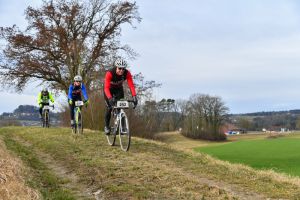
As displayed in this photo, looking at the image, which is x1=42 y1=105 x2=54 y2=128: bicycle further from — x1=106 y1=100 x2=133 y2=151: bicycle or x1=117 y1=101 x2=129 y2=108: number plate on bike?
x1=117 y1=101 x2=129 y2=108: number plate on bike

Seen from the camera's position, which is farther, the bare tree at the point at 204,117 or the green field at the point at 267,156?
the bare tree at the point at 204,117

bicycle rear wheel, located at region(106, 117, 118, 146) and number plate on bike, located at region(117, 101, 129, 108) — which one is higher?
number plate on bike, located at region(117, 101, 129, 108)

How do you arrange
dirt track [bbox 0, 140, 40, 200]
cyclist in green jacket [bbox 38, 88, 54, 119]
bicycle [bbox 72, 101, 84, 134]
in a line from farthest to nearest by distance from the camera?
cyclist in green jacket [bbox 38, 88, 54, 119] < bicycle [bbox 72, 101, 84, 134] < dirt track [bbox 0, 140, 40, 200]

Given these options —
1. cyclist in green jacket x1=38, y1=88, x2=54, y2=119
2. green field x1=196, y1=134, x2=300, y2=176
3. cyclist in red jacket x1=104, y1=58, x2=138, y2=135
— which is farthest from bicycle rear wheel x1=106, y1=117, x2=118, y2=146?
green field x1=196, y1=134, x2=300, y2=176

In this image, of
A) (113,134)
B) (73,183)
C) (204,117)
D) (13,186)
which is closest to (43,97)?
(113,134)

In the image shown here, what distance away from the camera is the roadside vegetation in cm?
623

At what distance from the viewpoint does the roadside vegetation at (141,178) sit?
6.23m

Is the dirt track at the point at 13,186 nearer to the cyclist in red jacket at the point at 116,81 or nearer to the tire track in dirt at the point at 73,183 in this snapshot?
the tire track in dirt at the point at 73,183

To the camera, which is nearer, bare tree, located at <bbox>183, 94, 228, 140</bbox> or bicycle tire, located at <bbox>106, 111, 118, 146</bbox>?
bicycle tire, located at <bbox>106, 111, 118, 146</bbox>

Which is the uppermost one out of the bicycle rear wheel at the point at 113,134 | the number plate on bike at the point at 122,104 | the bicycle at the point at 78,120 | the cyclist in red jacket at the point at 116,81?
the cyclist in red jacket at the point at 116,81

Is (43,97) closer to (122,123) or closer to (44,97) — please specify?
(44,97)

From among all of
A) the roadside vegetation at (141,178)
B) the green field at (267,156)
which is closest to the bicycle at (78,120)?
the roadside vegetation at (141,178)

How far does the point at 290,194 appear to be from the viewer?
20.7 feet

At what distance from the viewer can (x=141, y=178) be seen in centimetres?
725
